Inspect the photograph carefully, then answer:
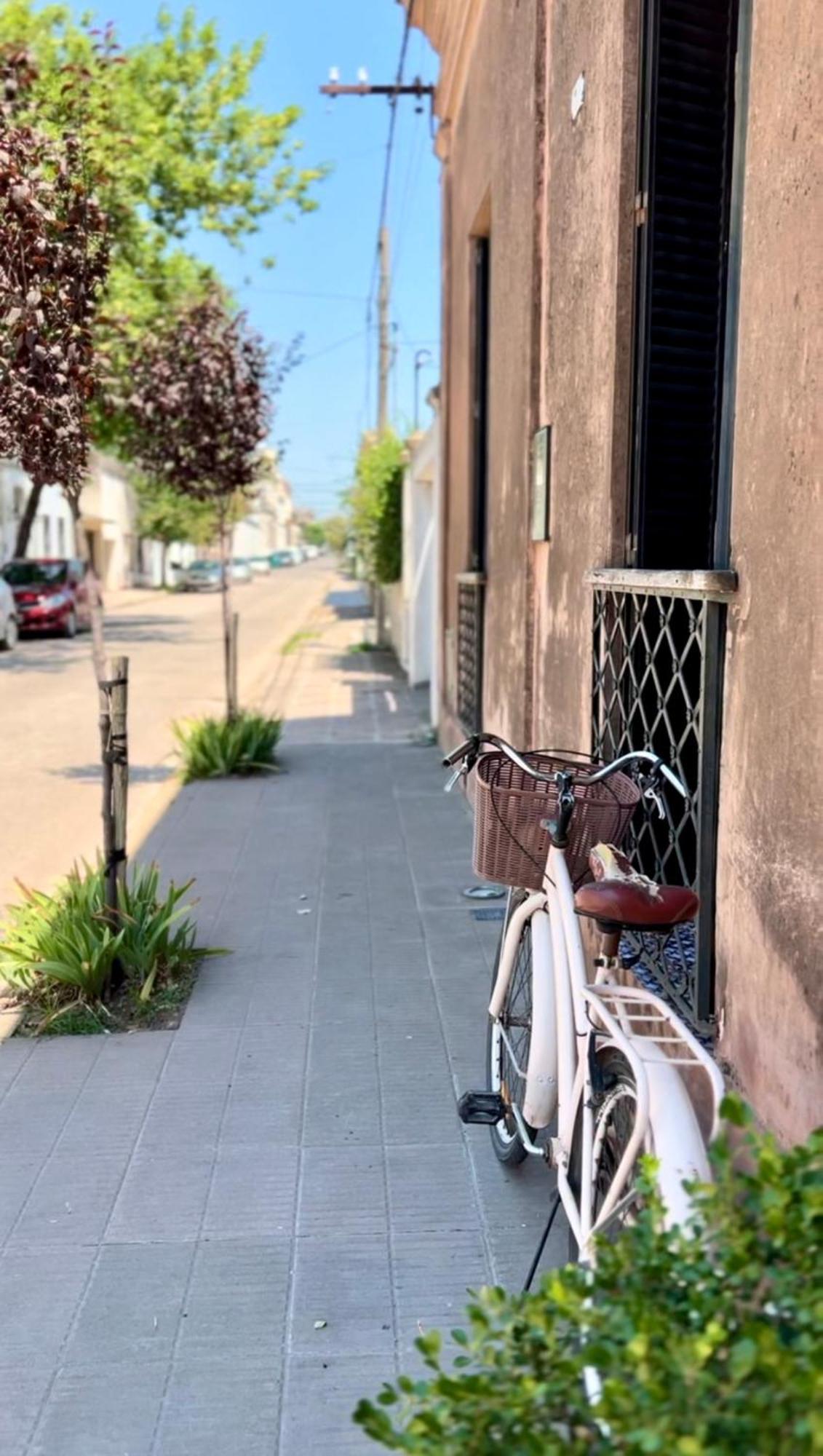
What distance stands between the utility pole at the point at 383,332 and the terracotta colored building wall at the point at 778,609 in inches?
1033

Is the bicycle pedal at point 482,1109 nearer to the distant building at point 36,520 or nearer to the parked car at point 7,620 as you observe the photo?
the parked car at point 7,620

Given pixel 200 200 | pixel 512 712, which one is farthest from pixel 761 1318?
pixel 200 200

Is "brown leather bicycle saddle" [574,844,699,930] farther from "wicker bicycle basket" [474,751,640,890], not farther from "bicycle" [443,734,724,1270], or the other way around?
"wicker bicycle basket" [474,751,640,890]

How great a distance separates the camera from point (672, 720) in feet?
14.3

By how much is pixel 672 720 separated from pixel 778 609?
1.72 m

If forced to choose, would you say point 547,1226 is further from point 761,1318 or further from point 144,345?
point 144,345

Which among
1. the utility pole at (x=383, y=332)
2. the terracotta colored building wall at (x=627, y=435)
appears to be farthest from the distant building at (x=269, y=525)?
the terracotta colored building wall at (x=627, y=435)

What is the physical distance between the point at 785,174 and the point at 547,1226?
225cm

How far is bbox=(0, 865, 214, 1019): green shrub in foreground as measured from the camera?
4.88 meters

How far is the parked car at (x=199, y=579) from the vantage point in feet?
179

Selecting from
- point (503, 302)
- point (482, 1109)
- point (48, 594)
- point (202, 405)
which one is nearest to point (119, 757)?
point (482, 1109)

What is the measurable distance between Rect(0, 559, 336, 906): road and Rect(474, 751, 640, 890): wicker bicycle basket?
426 cm

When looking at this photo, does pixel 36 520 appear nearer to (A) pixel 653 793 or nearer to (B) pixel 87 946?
(B) pixel 87 946

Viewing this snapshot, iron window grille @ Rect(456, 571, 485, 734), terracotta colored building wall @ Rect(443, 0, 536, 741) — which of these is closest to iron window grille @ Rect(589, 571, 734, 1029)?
terracotta colored building wall @ Rect(443, 0, 536, 741)
